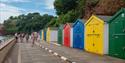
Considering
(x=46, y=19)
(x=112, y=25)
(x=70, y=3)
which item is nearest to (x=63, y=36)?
(x=112, y=25)

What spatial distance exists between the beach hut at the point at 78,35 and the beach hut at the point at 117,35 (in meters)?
8.95

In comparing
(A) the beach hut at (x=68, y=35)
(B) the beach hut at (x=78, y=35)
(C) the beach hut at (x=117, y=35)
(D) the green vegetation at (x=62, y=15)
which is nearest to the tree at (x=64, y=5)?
(D) the green vegetation at (x=62, y=15)

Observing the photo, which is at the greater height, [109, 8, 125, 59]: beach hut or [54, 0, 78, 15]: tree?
[54, 0, 78, 15]: tree

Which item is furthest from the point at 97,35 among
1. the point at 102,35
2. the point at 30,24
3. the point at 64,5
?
the point at 30,24

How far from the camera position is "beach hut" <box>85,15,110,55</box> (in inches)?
982

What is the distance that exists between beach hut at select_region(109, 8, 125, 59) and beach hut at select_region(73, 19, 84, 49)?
8954 millimetres

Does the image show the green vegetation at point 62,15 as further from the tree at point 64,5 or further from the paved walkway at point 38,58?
the paved walkway at point 38,58

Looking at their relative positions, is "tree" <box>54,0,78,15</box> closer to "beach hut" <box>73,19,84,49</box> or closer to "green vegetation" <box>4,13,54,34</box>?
"green vegetation" <box>4,13,54,34</box>

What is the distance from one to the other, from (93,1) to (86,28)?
23632mm

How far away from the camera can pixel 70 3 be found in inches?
3310

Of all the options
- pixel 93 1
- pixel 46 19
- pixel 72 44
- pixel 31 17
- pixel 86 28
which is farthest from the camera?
pixel 31 17

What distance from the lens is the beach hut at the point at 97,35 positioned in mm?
24953

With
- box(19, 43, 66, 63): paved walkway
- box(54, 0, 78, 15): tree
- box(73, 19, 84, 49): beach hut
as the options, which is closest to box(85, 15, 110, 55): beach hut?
box(73, 19, 84, 49): beach hut

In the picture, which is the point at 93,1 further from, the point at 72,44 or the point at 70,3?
the point at 70,3
